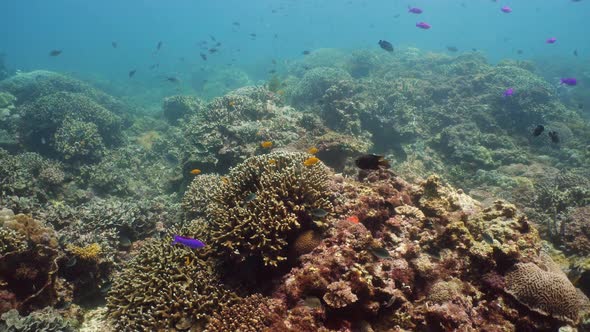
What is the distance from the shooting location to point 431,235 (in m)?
5.29

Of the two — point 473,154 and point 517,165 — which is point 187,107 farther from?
point 517,165

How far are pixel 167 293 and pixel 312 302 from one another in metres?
2.17

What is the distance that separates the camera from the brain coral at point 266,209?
15.8 feet

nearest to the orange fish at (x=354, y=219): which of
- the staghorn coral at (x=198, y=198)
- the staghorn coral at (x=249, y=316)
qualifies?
the staghorn coral at (x=249, y=316)

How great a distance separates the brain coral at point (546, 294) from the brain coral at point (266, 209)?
8.90 ft

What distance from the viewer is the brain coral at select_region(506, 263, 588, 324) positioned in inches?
153

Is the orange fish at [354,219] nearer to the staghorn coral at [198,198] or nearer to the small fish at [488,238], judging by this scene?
the small fish at [488,238]

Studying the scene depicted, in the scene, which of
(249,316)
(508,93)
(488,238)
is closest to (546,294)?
(488,238)

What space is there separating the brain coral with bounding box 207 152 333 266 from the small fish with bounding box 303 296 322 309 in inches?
26.1

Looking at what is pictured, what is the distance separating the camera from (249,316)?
13.5 feet

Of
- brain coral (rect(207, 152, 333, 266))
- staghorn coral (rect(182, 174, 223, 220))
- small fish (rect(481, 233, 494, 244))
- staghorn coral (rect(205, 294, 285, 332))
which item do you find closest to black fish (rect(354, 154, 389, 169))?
brain coral (rect(207, 152, 333, 266))

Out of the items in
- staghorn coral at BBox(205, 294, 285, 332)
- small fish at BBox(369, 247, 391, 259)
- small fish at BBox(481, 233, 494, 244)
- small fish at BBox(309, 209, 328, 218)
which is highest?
small fish at BBox(309, 209, 328, 218)

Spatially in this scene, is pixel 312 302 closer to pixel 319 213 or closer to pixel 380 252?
pixel 380 252

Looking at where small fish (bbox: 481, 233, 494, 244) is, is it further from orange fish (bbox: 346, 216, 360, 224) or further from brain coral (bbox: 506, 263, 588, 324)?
orange fish (bbox: 346, 216, 360, 224)
